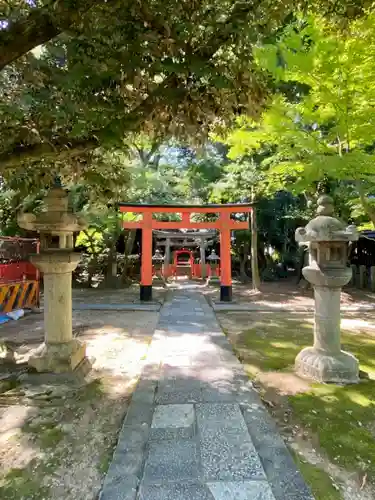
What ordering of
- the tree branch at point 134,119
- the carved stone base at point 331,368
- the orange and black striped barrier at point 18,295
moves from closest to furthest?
1. the tree branch at point 134,119
2. the carved stone base at point 331,368
3. the orange and black striped barrier at point 18,295

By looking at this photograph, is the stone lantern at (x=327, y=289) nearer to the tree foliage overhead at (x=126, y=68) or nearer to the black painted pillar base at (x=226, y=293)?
the tree foliage overhead at (x=126, y=68)

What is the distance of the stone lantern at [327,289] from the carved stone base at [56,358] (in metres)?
3.22

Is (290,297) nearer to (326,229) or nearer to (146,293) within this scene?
(146,293)

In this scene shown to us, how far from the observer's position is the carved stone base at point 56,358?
4504 millimetres

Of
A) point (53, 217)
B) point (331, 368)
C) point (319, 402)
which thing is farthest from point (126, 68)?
point (331, 368)

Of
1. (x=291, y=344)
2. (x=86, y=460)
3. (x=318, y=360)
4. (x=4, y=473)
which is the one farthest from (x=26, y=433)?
(x=291, y=344)

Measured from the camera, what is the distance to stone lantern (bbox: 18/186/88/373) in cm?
457

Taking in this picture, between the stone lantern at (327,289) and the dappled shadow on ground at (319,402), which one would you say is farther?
the stone lantern at (327,289)

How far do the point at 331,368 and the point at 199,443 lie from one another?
92.9 inches

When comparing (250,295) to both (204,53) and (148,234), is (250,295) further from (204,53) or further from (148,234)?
(204,53)

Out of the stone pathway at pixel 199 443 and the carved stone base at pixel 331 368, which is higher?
the carved stone base at pixel 331 368

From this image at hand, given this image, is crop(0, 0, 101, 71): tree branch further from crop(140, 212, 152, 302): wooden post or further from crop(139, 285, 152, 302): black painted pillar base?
crop(139, 285, 152, 302): black painted pillar base

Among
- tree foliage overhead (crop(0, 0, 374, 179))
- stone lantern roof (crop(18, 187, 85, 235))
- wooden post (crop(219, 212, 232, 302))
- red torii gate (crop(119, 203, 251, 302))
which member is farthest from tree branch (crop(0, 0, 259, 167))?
wooden post (crop(219, 212, 232, 302))

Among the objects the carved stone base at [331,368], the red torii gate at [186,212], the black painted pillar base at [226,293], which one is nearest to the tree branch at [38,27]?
the carved stone base at [331,368]
